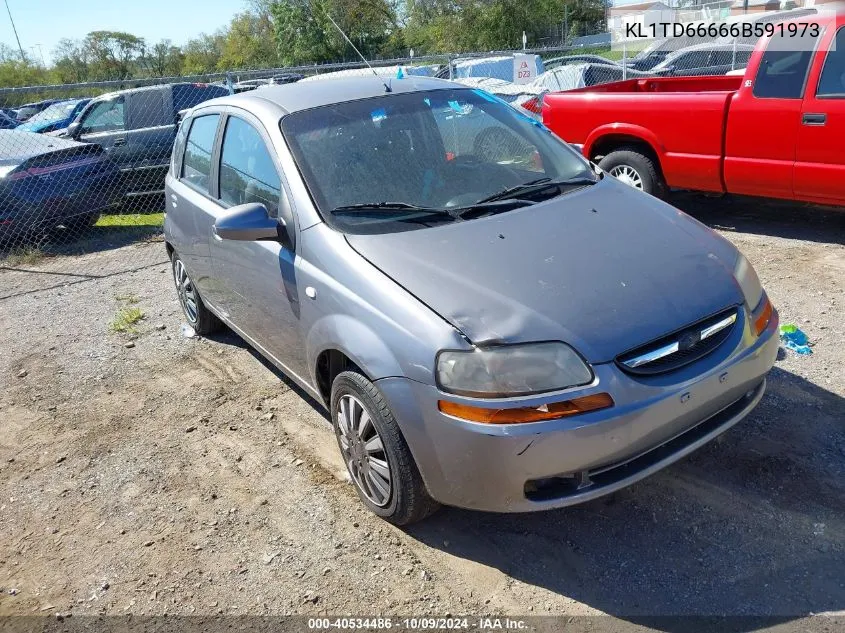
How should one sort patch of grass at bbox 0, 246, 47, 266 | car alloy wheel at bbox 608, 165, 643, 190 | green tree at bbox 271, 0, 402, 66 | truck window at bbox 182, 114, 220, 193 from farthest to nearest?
1. green tree at bbox 271, 0, 402, 66
2. patch of grass at bbox 0, 246, 47, 266
3. car alloy wheel at bbox 608, 165, 643, 190
4. truck window at bbox 182, 114, 220, 193

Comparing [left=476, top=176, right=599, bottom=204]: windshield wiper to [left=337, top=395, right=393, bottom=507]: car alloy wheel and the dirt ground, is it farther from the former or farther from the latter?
the dirt ground

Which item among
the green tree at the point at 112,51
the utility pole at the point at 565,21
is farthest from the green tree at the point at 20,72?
the utility pole at the point at 565,21

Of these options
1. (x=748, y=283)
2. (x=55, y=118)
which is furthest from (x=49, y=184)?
(x=55, y=118)

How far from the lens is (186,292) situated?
5.72 meters

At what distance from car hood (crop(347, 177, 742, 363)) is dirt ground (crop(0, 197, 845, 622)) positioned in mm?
908

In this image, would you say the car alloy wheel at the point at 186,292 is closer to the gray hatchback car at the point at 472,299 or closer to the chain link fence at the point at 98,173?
the gray hatchback car at the point at 472,299

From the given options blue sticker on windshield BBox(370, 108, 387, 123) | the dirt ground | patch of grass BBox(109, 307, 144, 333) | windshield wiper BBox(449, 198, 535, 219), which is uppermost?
blue sticker on windshield BBox(370, 108, 387, 123)

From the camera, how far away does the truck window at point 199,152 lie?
4.56m

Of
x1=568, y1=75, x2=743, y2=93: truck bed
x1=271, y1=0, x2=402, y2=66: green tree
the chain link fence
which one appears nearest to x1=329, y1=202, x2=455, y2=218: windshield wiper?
the chain link fence

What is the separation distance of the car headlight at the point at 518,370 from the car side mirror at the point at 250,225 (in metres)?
1.29

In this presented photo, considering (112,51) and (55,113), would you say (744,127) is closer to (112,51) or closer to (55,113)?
(55,113)

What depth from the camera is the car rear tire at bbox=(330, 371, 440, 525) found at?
115 inches

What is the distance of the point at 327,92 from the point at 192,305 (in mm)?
2366

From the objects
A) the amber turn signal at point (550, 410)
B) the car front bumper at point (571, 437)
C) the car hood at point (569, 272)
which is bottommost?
the car front bumper at point (571, 437)
